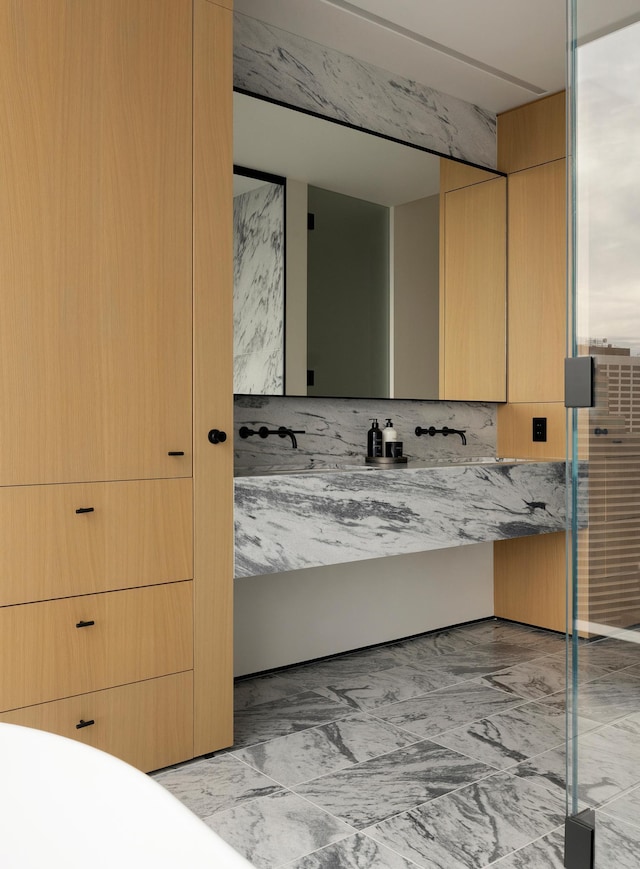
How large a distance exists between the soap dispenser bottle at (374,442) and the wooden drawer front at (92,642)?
50.6 inches

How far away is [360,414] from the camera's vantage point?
10.9 ft

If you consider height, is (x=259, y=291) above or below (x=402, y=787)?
above

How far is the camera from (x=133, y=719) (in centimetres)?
208

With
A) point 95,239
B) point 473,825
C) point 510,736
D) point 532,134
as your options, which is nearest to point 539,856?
point 473,825

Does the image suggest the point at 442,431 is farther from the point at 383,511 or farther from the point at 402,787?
the point at 402,787

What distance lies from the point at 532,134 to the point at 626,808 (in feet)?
10.9

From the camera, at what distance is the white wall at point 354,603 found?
9.88 ft

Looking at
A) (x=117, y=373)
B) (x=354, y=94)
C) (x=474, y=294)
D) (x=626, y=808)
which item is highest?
(x=354, y=94)

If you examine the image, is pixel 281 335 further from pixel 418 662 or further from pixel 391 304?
pixel 418 662

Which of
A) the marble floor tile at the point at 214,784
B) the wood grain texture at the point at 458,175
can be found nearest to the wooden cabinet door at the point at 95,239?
the marble floor tile at the point at 214,784

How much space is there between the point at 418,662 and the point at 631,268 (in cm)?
233

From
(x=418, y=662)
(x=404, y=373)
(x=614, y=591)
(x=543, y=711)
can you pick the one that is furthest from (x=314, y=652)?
(x=614, y=591)

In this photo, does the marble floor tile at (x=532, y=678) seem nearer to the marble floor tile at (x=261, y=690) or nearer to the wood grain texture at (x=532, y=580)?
the wood grain texture at (x=532, y=580)

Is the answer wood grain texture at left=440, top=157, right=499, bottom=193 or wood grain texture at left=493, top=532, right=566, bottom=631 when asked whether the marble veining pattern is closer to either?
wood grain texture at left=493, top=532, right=566, bottom=631
